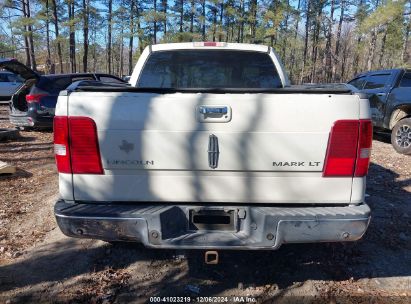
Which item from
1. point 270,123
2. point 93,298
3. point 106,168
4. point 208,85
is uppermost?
point 208,85

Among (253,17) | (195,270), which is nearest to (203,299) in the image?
(195,270)

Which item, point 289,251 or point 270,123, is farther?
point 289,251

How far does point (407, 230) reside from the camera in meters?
4.63

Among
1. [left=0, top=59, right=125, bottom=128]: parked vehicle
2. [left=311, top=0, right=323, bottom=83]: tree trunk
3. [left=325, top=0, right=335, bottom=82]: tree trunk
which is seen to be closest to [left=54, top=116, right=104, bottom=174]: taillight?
[left=0, top=59, right=125, bottom=128]: parked vehicle

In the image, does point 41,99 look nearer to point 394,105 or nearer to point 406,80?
point 394,105

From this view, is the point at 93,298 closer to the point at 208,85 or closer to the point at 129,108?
the point at 129,108

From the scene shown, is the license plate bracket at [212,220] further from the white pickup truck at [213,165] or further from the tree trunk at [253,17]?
the tree trunk at [253,17]

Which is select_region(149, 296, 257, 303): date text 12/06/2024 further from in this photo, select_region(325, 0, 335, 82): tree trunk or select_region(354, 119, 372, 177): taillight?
select_region(325, 0, 335, 82): tree trunk

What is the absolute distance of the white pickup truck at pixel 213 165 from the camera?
2.74 meters

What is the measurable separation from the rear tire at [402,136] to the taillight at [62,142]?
26.0 feet

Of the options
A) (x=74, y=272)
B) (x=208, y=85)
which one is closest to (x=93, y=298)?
(x=74, y=272)

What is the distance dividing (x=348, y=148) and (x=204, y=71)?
2.17 m

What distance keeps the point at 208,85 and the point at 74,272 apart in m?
2.43

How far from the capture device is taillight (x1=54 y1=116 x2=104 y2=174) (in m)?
2.75
